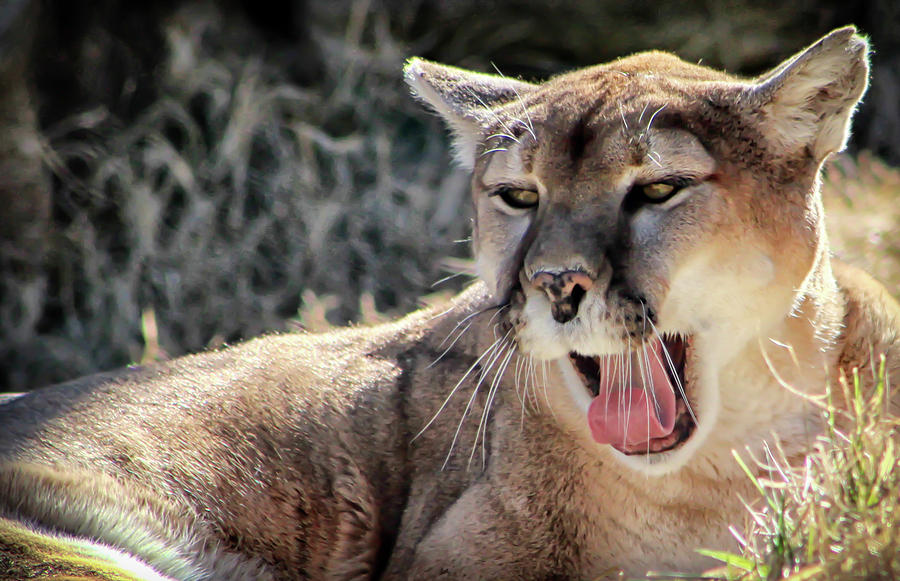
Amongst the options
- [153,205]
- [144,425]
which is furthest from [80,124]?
[144,425]

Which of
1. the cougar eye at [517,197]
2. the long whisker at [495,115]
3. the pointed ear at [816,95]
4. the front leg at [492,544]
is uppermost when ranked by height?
the pointed ear at [816,95]

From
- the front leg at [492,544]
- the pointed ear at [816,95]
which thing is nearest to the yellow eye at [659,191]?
the pointed ear at [816,95]

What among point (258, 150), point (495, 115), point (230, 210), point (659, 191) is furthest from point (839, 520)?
point (258, 150)

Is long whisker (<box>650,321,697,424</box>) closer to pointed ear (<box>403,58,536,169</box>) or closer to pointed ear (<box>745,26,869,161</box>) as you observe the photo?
pointed ear (<box>745,26,869,161</box>)

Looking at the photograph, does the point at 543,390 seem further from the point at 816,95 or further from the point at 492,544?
the point at 816,95

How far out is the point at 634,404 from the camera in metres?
2.66

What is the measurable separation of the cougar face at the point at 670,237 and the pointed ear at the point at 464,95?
0.44 m

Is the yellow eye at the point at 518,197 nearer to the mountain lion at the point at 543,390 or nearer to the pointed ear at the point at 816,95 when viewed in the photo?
the mountain lion at the point at 543,390

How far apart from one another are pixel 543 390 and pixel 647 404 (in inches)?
18.8

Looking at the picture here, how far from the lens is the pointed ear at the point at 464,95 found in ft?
10.6

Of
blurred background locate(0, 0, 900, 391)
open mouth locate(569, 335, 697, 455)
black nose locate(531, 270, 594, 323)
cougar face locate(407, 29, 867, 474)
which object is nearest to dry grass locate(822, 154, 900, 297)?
blurred background locate(0, 0, 900, 391)

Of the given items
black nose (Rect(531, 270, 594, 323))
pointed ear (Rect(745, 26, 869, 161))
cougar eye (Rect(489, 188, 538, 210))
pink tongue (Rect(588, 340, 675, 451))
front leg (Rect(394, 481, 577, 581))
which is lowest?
front leg (Rect(394, 481, 577, 581))

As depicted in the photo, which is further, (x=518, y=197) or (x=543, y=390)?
(x=543, y=390)

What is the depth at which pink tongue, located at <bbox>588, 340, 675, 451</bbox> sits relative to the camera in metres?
2.63
